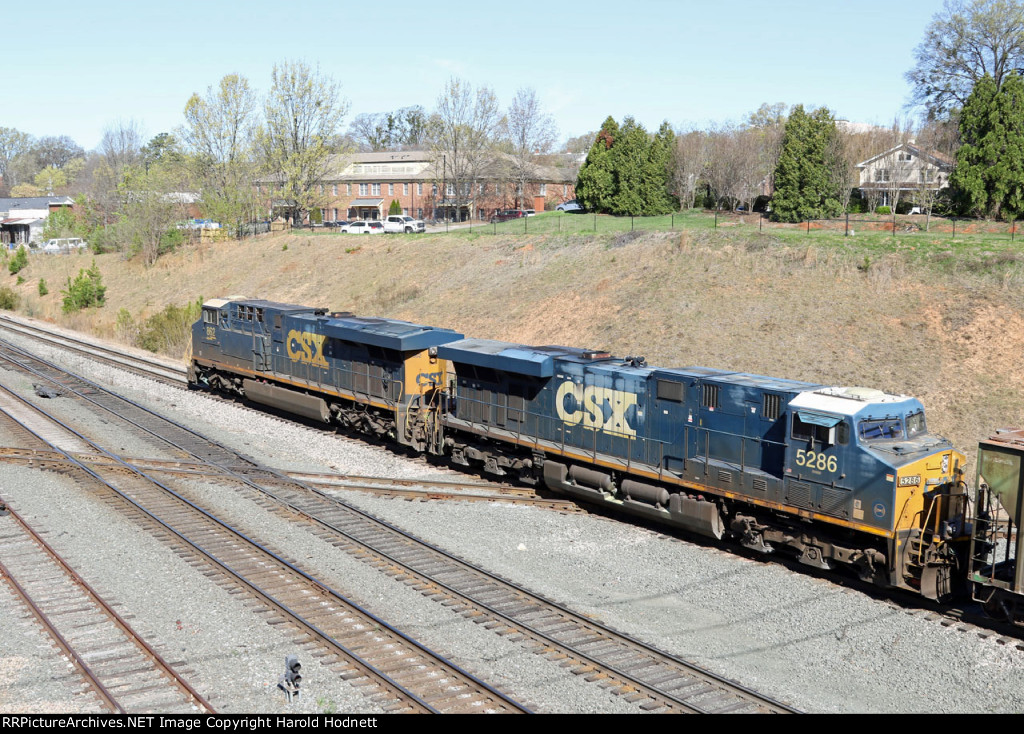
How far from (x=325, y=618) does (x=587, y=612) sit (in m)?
3.97

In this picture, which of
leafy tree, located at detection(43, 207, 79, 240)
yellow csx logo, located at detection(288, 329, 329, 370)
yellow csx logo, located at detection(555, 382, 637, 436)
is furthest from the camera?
leafy tree, located at detection(43, 207, 79, 240)

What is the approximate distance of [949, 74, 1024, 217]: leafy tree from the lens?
39312mm

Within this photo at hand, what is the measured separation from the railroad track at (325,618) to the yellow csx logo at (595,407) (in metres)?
6.77

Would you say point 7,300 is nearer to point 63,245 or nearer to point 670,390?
point 63,245

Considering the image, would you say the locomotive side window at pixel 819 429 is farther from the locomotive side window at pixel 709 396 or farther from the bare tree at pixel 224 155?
the bare tree at pixel 224 155

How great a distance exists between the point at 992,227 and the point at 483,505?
93.3 ft

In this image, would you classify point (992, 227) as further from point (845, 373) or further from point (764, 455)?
point (764, 455)

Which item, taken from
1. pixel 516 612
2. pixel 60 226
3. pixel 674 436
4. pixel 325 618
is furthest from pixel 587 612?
pixel 60 226

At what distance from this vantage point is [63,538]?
54.4 feet

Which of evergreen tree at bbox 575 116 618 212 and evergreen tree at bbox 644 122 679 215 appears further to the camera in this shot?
evergreen tree at bbox 575 116 618 212

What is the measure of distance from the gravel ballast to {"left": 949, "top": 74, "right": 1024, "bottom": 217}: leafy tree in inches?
1239

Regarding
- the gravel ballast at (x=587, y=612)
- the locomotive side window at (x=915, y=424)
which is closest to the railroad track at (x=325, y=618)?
the gravel ballast at (x=587, y=612)

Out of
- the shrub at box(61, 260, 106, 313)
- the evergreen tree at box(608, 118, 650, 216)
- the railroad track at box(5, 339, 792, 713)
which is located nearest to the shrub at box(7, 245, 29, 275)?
the shrub at box(61, 260, 106, 313)

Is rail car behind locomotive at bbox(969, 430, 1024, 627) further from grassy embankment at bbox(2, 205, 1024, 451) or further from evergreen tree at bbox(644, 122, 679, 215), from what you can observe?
evergreen tree at bbox(644, 122, 679, 215)
